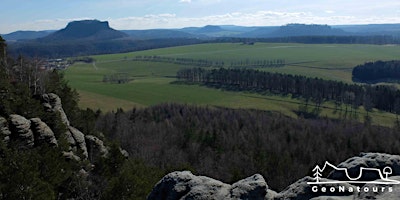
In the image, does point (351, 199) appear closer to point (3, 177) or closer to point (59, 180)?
point (3, 177)

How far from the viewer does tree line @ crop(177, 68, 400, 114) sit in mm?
143500

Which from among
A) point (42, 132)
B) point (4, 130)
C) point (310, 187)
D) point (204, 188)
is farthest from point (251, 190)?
point (42, 132)

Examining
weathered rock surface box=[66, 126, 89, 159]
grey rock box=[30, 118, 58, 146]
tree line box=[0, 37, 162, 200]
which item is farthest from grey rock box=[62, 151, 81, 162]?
weathered rock surface box=[66, 126, 89, 159]

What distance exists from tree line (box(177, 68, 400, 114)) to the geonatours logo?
132 metres

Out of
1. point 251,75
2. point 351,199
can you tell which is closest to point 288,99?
point 251,75

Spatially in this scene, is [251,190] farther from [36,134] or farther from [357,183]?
[36,134]

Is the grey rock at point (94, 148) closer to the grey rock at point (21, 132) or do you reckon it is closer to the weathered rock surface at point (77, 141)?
the weathered rock surface at point (77, 141)

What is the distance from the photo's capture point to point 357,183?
1741 centimetres

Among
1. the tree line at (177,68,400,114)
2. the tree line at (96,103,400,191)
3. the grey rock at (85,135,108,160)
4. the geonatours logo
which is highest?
the geonatours logo

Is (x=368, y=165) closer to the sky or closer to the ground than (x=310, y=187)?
closer to the sky

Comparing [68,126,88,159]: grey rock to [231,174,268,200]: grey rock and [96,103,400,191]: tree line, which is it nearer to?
[96,103,400,191]: tree line

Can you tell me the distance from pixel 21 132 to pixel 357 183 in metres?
34.6

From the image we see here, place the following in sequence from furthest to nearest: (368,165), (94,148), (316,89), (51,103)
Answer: (316,89) → (94,148) → (51,103) → (368,165)

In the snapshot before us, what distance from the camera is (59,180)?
33656mm
